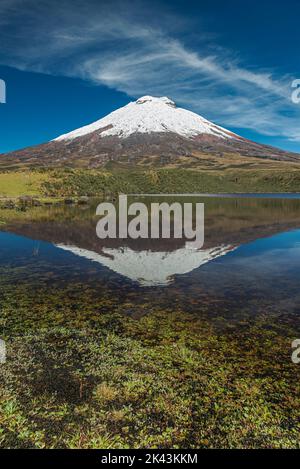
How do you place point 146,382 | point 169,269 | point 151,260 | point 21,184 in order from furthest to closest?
point 21,184
point 151,260
point 169,269
point 146,382

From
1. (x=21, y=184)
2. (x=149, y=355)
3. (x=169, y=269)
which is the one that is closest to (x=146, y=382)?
(x=149, y=355)

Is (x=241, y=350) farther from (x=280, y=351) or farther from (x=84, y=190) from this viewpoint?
(x=84, y=190)

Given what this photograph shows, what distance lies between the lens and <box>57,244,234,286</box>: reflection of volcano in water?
3286cm

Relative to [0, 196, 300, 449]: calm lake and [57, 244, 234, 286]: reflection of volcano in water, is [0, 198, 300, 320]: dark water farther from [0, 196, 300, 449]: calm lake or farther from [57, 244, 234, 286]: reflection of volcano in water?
[0, 196, 300, 449]: calm lake

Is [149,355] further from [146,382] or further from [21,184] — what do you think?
[21,184]

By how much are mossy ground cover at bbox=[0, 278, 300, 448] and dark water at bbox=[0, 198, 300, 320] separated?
121 inches

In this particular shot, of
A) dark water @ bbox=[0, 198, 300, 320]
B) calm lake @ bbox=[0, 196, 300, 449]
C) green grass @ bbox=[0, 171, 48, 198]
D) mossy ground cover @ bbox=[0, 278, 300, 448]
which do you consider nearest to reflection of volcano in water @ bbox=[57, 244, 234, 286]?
dark water @ bbox=[0, 198, 300, 320]

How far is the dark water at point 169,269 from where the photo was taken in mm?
25469

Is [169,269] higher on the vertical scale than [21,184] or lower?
lower

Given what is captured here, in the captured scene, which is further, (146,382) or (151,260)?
(151,260)

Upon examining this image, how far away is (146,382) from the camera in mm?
14875

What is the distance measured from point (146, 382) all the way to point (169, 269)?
21.0 meters

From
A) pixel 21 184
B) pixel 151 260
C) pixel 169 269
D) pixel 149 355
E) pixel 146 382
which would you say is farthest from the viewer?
pixel 21 184
